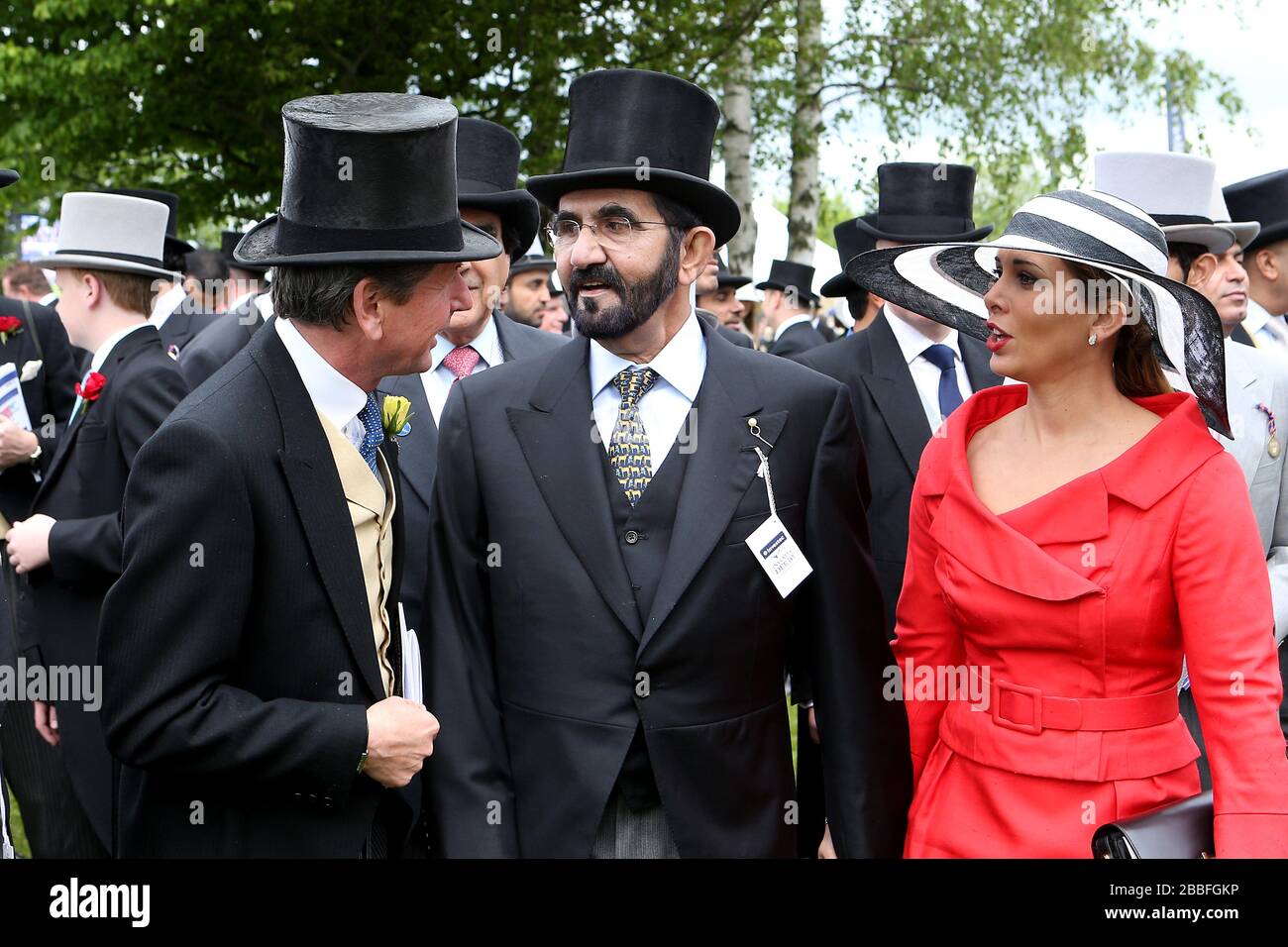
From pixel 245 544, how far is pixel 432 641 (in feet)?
1.84

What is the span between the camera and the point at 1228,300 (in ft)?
15.0

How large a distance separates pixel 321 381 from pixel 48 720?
104 inches

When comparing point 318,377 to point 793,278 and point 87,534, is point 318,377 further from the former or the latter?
point 793,278

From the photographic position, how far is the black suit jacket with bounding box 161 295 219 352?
8555mm

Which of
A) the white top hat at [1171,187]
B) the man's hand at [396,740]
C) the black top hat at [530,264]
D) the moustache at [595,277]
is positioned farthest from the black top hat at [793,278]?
the man's hand at [396,740]

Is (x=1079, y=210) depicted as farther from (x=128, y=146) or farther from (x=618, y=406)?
(x=128, y=146)

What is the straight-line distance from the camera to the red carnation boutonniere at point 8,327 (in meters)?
6.46

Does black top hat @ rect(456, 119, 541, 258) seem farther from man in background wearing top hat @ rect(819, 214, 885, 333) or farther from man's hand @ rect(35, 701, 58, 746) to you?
man's hand @ rect(35, 701, 58, 746)

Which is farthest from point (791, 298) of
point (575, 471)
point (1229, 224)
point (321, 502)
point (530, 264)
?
point (321, 502)

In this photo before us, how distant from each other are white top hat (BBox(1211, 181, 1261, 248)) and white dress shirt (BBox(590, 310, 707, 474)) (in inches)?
84.6

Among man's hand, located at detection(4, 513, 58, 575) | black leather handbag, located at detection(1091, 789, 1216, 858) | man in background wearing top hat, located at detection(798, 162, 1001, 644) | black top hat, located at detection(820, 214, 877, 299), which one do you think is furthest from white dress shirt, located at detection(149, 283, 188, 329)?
black leather handbag, located at detection(1091, 789, 1216, 858)

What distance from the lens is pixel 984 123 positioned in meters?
19.6

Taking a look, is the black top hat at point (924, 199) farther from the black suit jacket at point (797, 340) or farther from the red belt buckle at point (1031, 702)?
the red belt buckle at point (1031, 702)

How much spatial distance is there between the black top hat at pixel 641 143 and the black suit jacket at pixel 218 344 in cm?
329
